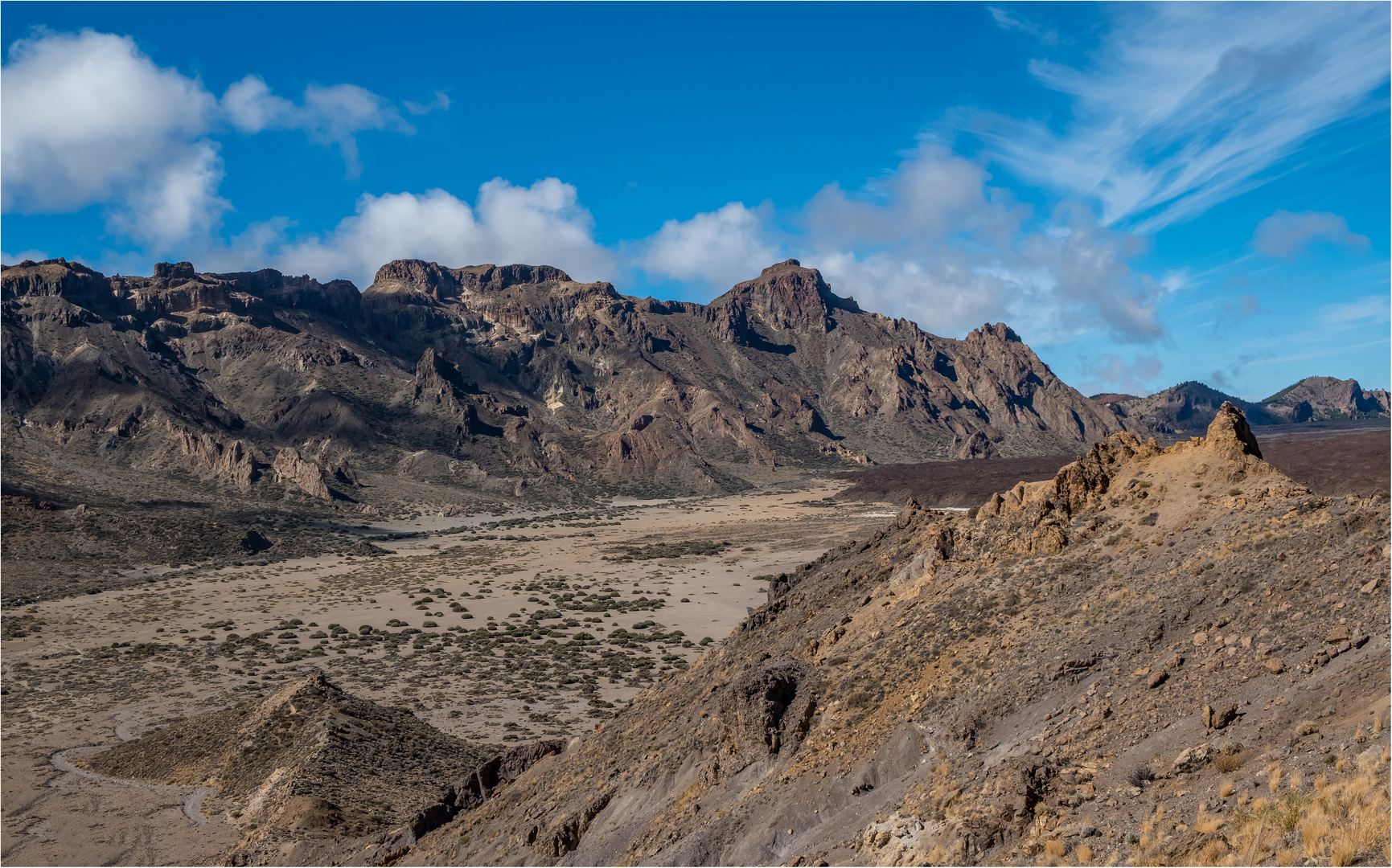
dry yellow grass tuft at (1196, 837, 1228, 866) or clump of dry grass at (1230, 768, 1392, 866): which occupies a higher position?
clump of dry grass at (1230, 768, 1392, 866)

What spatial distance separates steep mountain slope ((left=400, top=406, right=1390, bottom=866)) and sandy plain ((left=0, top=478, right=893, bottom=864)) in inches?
550

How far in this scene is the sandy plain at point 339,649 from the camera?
25.6 metres

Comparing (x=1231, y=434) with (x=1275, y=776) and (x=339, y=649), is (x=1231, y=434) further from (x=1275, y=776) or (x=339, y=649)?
(x=339, y=649)

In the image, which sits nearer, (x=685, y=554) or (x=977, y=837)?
(x=977, y=837)

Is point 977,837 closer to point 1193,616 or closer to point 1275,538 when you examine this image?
point 1193,616

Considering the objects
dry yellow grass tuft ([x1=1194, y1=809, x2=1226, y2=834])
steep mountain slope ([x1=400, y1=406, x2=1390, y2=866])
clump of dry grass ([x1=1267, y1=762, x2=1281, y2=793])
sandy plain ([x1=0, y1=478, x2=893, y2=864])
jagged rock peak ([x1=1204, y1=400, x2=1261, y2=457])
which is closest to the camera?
dry yellow grass tuft ([x1=1194, y1=809, x2=1226, y2=834])

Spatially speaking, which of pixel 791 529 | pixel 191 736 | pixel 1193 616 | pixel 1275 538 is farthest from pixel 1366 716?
pixel 791 529

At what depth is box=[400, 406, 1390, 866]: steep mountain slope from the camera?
9711mm

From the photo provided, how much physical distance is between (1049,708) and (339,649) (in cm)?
4471

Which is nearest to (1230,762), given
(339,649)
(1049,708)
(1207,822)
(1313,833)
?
(1207,822)

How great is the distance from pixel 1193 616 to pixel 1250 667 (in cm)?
184

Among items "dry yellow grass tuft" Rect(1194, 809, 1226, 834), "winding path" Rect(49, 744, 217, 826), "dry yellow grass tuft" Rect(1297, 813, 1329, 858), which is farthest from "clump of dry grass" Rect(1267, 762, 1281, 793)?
"winding path" Rect(49, 744, 217, 826)

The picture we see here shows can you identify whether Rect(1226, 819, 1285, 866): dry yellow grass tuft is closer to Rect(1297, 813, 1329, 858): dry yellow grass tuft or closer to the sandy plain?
Rect(1297, 813, 1329, 858): dry yellow grass tuft

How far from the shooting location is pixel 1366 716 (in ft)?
31.2
